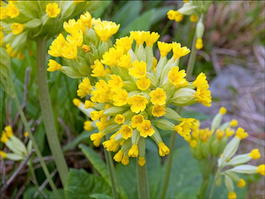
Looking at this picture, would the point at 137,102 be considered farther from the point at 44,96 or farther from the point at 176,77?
the point at 44,96

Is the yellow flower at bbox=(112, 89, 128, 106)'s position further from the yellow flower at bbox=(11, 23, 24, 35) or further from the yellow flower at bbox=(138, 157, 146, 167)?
the yellow flower at bbox=(11, 23, 24, 35)

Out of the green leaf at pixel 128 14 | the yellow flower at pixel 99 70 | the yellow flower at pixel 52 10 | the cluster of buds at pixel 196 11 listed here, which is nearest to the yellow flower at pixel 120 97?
the yellow flower at pixel 99 70

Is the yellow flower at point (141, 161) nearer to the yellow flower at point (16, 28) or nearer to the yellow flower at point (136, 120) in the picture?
the yellow flower at point (136, 120)

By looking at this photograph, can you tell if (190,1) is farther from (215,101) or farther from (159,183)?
(215,101)

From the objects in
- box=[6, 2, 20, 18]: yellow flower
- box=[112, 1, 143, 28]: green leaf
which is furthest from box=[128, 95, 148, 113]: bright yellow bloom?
box=[112, 1, 143, 28]: green leaf

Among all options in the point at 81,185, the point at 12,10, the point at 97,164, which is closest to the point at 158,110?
the point at 12,10

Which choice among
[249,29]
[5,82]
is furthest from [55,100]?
[249,29]
